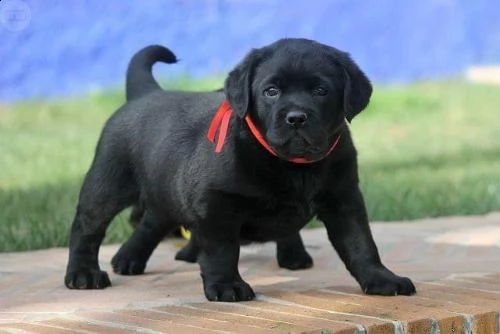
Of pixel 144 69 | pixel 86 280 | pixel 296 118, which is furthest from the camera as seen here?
pixel 144 69

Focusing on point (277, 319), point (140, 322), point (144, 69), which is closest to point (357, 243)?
point (277, 319)

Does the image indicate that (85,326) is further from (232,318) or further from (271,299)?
(271,299)

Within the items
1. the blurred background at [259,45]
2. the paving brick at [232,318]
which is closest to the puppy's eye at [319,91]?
the paving brick at [232,318]

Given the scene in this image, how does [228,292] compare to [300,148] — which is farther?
[228,292]

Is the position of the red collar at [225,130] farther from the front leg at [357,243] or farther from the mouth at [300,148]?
the front leg at [357,243]

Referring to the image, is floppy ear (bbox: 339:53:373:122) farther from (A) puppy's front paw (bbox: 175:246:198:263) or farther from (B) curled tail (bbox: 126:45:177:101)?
(A) puppy's front paw (bbox: 175:246:198:263)
